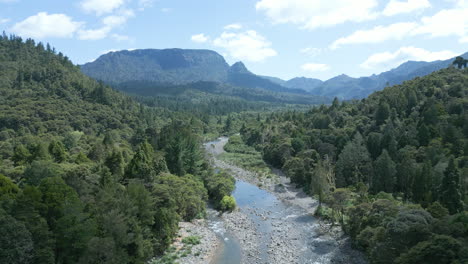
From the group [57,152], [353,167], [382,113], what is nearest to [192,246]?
[57,152]

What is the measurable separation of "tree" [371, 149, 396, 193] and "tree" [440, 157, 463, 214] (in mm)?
12137

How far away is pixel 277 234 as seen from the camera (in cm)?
4850

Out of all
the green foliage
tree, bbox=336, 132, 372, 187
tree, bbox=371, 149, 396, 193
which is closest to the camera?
the green foliage

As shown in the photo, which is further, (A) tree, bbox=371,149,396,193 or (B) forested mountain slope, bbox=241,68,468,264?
(A) tree, bbox=371,149,396,193

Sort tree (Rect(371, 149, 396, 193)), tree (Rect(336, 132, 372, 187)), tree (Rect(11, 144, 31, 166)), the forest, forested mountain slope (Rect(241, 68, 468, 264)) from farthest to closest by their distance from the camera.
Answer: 1. tree (Rect(336, 132, 372, 187))
2. tree (Rect(371, 149, 396, 193))
3. tree (Rect(11, 144, 31, 166))
4. forested mountain slope (Rect(241, 68, 468, 264))
5. the forest

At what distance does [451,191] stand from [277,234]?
22.3m

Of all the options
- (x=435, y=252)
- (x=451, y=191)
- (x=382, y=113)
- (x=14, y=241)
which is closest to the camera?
(x=14, y=241)

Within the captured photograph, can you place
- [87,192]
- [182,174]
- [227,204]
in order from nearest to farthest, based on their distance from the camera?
[87,192]
[227,204]
[182,174]

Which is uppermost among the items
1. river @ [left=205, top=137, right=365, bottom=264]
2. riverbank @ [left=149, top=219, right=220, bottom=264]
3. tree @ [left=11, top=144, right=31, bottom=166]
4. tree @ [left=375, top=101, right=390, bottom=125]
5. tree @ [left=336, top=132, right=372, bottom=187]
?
tree @ [left=375, top=101, right=390, bottom=125]

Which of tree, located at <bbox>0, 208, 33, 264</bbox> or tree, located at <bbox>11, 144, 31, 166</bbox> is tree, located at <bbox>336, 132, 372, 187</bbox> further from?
tree, located at <bbox>11, 144, 31, 166</bbox>

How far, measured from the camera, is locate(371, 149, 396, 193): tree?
181 ft

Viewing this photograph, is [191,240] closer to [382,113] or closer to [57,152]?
[57,152]

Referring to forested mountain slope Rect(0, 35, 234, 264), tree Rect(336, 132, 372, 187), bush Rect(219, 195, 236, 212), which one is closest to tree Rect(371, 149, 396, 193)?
tree Rect(336, 132, 372, 187)

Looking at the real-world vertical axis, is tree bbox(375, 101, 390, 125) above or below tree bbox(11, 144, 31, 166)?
above
